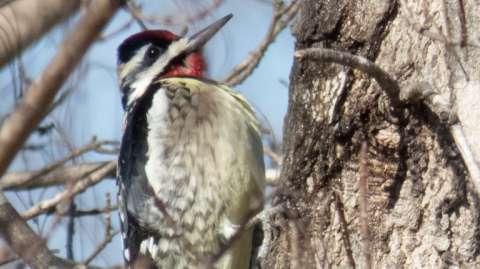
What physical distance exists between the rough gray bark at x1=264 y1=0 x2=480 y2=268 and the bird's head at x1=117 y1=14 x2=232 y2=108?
4.03ft

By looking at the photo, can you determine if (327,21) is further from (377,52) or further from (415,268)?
(415,268)

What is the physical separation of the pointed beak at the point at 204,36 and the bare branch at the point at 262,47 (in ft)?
1.01

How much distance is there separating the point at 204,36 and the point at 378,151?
1.38m

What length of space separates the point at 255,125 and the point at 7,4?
1.14m

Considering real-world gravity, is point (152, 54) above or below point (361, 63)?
above

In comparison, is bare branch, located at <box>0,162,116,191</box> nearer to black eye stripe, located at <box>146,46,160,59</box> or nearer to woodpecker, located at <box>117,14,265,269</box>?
woodpecker, located at <box>117,14,265,269</box>

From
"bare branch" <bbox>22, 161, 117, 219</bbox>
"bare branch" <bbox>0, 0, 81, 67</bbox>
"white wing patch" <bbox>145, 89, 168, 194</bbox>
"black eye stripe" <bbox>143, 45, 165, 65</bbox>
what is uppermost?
"bare branch" <bbox>0, 0, 81, 67</bbox>

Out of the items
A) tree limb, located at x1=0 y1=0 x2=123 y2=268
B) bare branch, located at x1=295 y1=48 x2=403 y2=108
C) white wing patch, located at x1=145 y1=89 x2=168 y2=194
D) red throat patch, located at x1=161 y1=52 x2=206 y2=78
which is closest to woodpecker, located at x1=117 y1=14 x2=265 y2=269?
white wing patch, located at x1=145 y1=89 x2=168 y2=194

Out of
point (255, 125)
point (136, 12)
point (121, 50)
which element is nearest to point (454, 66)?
point (255, 125)

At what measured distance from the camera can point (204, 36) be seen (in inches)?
138

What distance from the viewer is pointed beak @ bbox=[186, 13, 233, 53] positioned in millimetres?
3123

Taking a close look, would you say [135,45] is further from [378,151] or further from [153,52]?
[378,151]

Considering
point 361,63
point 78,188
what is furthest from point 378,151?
point 78,188

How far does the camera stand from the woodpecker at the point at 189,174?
3.08m
